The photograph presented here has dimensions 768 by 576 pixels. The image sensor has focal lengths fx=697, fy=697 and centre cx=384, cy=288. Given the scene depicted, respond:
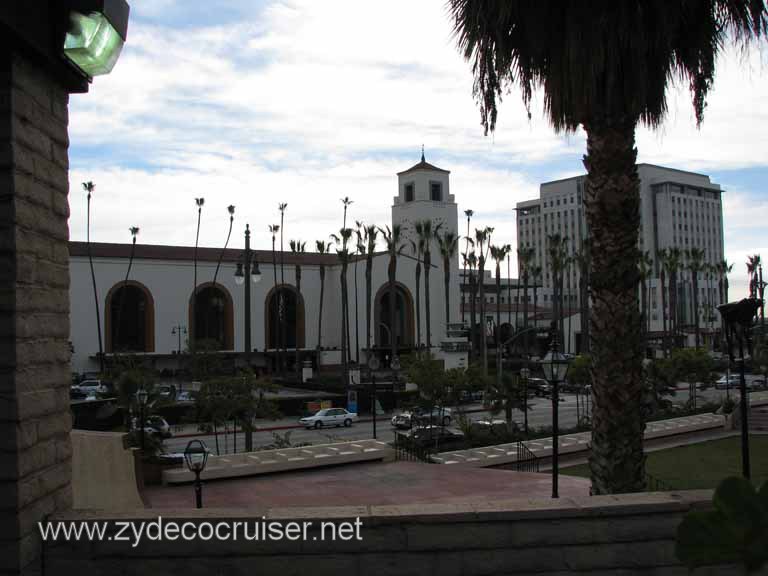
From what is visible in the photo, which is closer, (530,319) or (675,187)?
(530,319)

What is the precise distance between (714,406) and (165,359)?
46.4 metres

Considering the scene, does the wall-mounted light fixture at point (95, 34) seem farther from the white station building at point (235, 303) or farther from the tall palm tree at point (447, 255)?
the tall palm tree at point (447, 255)

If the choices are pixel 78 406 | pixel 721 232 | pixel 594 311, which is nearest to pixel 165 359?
pixel 78 406

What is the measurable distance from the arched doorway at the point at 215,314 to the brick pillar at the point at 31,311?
207 ft

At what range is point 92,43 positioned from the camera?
156 inches

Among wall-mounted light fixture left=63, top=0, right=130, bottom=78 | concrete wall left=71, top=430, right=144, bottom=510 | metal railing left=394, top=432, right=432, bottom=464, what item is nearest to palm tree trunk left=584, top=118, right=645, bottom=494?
concrete wall left=71, top=430, right=144, bottom=510

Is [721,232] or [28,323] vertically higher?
[721,232]

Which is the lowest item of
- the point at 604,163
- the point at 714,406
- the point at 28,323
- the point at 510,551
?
the point at 714,406

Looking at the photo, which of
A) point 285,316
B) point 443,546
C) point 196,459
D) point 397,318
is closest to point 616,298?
point 443,546

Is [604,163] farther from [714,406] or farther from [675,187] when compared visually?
[675,187]

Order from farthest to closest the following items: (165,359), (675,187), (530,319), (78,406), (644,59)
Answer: (675,187), (530,319), (165,359), (78,406), (644,59)

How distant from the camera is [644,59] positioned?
317 inches

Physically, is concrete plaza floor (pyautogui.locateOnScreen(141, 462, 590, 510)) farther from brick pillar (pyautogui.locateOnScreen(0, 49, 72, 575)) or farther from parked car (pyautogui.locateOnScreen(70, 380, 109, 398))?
parked car (pyautogui.locateOnScreen(70, 380, 109, 398))

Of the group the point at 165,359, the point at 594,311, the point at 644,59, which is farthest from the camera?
the point at 165,359
